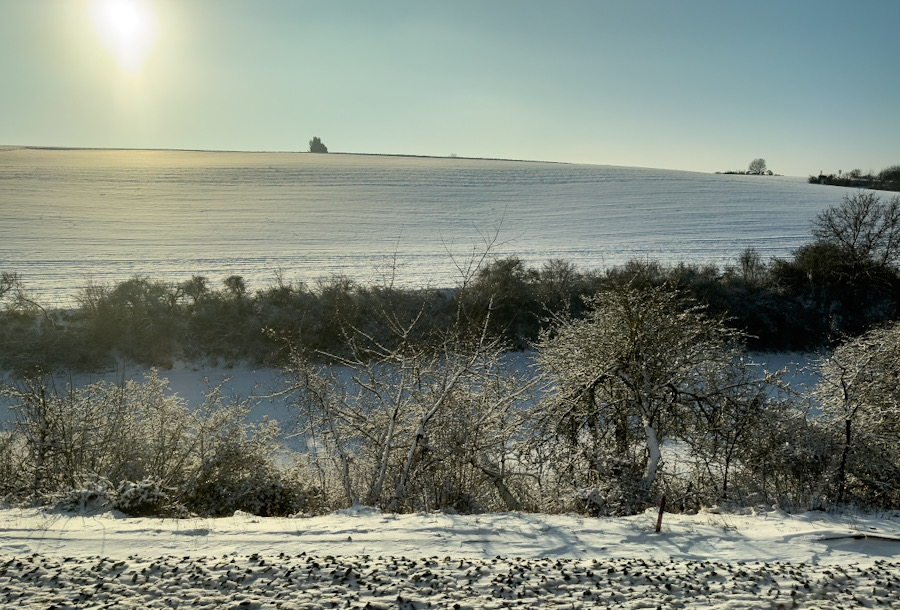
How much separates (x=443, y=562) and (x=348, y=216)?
38.1m

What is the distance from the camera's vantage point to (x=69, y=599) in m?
5.30

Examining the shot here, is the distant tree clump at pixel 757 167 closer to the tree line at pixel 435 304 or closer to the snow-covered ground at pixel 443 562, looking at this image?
the tree line at pixel 435 304

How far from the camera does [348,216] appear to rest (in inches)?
1666

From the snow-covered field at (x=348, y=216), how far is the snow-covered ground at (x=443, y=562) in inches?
641

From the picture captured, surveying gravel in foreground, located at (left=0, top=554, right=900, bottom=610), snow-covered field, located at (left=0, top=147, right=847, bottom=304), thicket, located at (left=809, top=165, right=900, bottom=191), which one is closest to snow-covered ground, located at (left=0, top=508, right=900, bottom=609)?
gravel in foreground, located at (left=0, top=554, right=900, bottom=610)

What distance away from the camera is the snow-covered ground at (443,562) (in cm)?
543

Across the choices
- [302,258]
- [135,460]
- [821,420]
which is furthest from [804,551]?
[302,258]

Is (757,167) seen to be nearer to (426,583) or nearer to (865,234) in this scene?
(865,234)

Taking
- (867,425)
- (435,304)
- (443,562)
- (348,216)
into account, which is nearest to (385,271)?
(435,304)

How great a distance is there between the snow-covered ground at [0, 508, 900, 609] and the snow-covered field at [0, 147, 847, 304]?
1627cm

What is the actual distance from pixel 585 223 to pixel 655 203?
387 inches

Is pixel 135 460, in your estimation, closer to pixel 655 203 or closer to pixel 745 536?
pixel 745 536

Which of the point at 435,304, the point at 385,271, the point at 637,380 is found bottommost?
the point at 637,380

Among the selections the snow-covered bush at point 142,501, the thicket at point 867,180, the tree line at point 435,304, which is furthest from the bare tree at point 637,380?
the thicket at point 867,180
